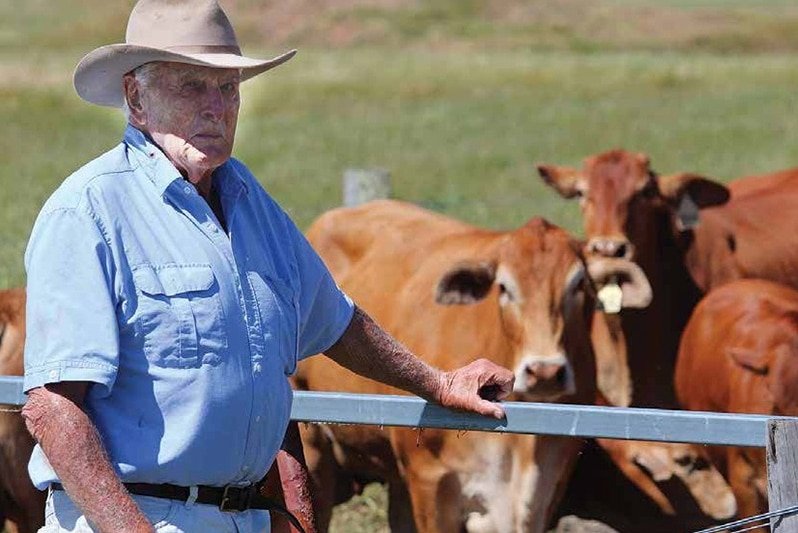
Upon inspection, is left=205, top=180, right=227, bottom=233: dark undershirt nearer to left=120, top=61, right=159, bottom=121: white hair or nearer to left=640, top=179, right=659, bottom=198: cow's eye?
left=120, top=61, right=159, bottom=121: white hair

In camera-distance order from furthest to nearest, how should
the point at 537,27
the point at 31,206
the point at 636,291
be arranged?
1. the point at 537,27
2. the point at 31,206
3. the point at 636,291

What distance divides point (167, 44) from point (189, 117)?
0.15 meters

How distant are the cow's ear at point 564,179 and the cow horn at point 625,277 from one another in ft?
5.98

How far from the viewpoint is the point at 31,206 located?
13.3m

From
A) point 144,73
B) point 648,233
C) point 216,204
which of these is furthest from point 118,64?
point 648,233

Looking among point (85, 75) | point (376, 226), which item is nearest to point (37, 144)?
point (376, 226)

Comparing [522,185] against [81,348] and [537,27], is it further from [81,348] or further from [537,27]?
[537,27]

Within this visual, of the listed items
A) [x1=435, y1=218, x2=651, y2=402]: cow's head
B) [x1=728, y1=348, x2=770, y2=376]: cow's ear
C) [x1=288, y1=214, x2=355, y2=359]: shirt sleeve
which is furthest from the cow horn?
[x1=288, y1=214, x2=355, y2=359]: shirt sleeve

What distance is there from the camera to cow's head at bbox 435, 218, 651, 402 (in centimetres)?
656

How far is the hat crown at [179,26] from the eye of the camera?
129 inches

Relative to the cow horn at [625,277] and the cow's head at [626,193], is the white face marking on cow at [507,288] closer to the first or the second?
the cow horn at [625,277]

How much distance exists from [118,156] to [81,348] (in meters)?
0.44

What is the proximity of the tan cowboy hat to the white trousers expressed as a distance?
2.79 feet

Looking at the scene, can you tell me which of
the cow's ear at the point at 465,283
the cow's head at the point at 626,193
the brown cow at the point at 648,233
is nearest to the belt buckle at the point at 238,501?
the cow's ear at the point at 465,283
